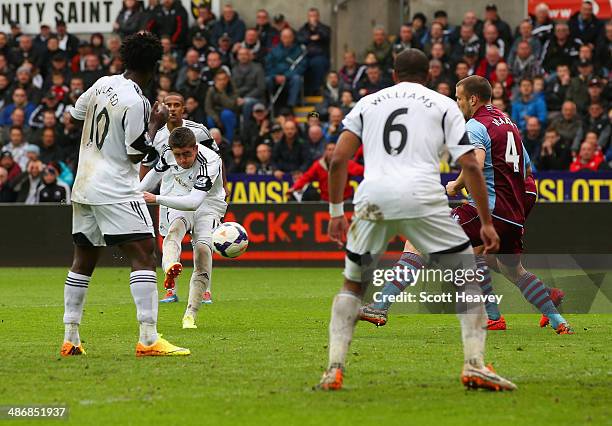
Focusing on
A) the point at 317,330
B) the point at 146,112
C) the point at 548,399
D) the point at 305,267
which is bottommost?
the point at 305,267

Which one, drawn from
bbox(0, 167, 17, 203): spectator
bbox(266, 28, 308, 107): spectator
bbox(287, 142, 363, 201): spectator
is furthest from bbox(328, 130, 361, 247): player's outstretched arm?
bbox(266, 28, 308, 107): spectator

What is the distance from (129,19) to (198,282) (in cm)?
1734

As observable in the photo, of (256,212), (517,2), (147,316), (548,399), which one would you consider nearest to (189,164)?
(147,316)

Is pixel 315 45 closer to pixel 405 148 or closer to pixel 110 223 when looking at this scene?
pixel 110 223

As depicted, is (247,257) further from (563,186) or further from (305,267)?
(563,186)

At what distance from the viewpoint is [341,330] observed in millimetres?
7617

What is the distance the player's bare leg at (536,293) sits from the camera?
1117cm

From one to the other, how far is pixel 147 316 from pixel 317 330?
263 cm

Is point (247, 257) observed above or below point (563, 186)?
below

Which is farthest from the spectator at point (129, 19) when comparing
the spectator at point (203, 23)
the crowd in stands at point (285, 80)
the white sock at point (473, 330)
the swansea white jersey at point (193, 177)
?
the white sock at point (473, 330)

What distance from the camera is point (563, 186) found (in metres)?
21.3

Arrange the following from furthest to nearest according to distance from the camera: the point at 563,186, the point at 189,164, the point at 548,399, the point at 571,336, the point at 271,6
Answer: the point at 271,6, the point at 563,186, the point at 189,164, the point at 571,336, the point at 548,399

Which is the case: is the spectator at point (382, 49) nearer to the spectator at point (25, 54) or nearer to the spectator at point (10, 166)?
the spectator at point (10, 166)

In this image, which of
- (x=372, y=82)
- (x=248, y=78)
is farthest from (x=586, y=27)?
(x=248, y=78)
